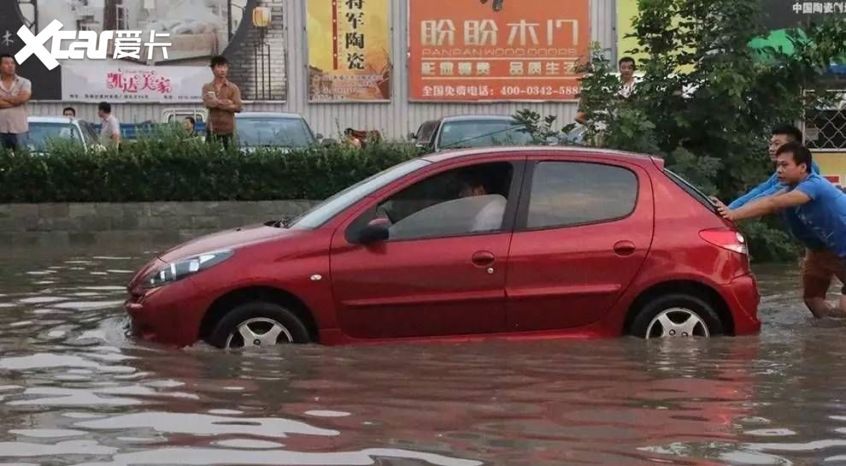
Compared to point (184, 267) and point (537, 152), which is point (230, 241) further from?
point (537, 152)

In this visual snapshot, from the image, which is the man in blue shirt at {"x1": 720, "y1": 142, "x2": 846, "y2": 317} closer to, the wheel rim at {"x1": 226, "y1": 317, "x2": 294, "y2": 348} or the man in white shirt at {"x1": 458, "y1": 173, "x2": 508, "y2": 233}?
the man in white shirt at {"x1": 458, "y1": 173, "x2": 508, "y2": 233}

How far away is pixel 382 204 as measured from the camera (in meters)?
8.09

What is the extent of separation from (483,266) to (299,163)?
8416 mm

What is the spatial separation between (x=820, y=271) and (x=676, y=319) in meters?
1.95

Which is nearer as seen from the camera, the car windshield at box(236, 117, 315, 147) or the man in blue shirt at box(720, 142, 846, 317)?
the man in blue shirt at box(720, 142, 846, 317)

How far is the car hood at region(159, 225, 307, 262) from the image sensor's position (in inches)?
316

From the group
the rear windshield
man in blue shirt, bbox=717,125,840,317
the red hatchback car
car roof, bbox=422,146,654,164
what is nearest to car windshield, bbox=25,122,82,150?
the red hatchback car

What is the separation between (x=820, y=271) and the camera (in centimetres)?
974

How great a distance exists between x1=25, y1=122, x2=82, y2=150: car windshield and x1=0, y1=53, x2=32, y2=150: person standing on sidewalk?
0.79ft

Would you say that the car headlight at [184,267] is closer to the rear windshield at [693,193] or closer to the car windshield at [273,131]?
the rear windshield at [693,193]

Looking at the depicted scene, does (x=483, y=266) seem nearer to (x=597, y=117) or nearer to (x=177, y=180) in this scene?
(x=597, y=117)

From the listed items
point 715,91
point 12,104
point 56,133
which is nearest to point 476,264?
point 715,91

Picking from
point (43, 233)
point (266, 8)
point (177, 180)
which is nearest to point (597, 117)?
point (177, 180)

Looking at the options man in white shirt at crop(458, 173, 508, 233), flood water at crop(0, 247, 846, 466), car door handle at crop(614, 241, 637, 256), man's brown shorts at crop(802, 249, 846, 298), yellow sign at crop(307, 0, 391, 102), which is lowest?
flood water at crop(0, 247, 846, 466)
